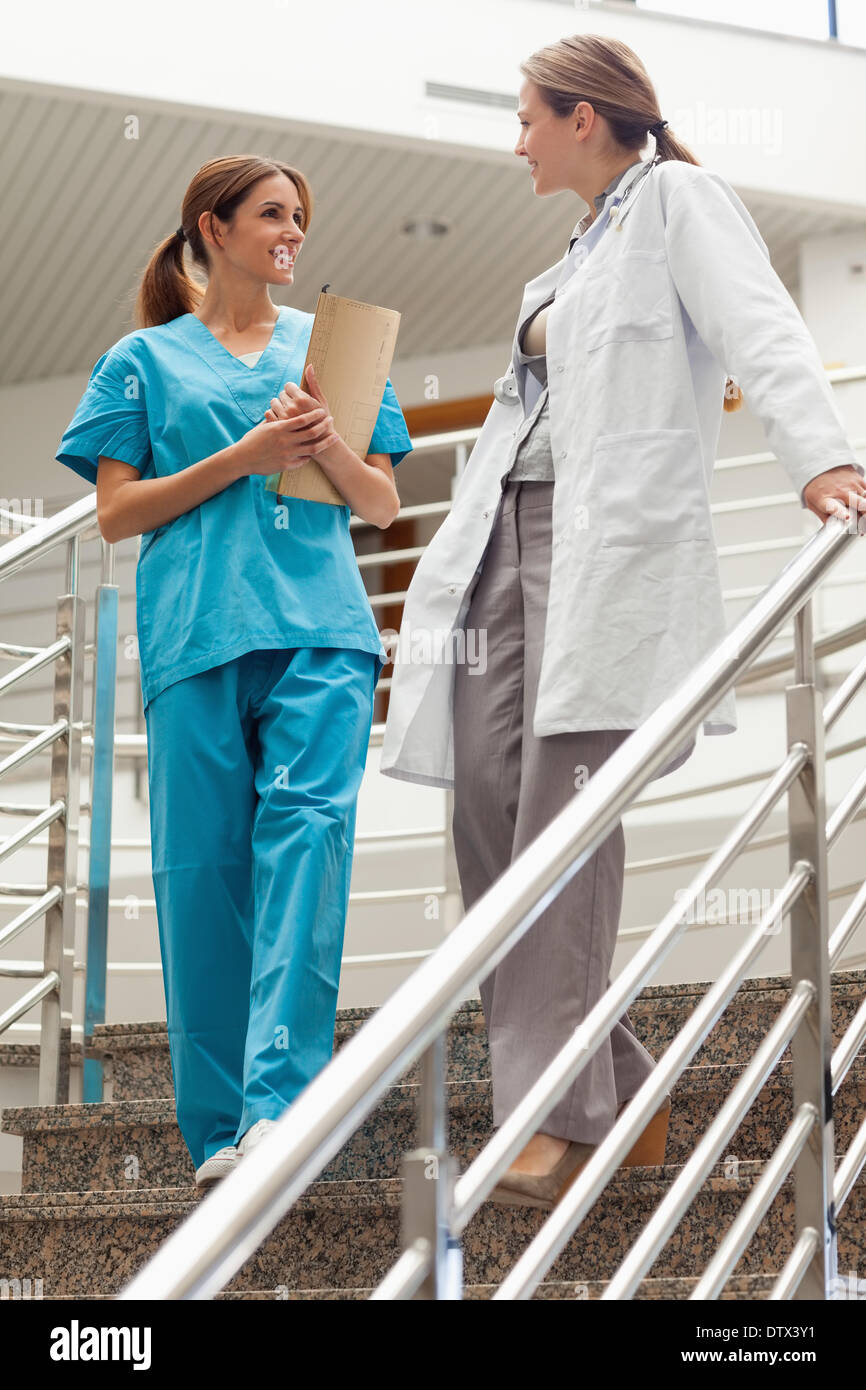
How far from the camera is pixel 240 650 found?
77.9 inches

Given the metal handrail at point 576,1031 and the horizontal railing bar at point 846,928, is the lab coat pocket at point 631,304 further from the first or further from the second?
the horizontal railing bar at point 846,928

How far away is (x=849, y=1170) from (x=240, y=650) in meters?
0.91

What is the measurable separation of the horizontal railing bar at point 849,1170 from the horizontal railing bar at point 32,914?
52.1 inches

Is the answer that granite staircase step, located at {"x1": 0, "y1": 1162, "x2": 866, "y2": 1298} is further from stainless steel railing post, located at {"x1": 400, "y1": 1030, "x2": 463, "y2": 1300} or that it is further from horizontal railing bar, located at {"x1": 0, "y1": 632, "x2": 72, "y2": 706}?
horizontal railing bar, located at {"x1": 0, "y1": 632, "x2": 72, "y2": 706}

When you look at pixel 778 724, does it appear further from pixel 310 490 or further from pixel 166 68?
pixel 310 490

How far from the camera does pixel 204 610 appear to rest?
2004 mm

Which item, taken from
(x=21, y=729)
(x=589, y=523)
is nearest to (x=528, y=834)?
(x=589, y=523)

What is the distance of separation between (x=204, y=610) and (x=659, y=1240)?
105 centimetres

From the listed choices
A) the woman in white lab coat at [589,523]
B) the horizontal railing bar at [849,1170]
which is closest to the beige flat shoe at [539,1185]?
the woman in white lab coat at [589,523]

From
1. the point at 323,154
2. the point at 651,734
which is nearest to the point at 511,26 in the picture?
the point at 323,154

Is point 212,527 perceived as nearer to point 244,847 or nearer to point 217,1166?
point 244,847

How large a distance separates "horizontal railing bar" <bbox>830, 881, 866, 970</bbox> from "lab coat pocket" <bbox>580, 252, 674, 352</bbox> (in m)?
0.66

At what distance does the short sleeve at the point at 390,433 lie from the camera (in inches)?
86.0

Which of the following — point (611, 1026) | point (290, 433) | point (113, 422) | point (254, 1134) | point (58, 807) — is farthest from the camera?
point (58, 807)
